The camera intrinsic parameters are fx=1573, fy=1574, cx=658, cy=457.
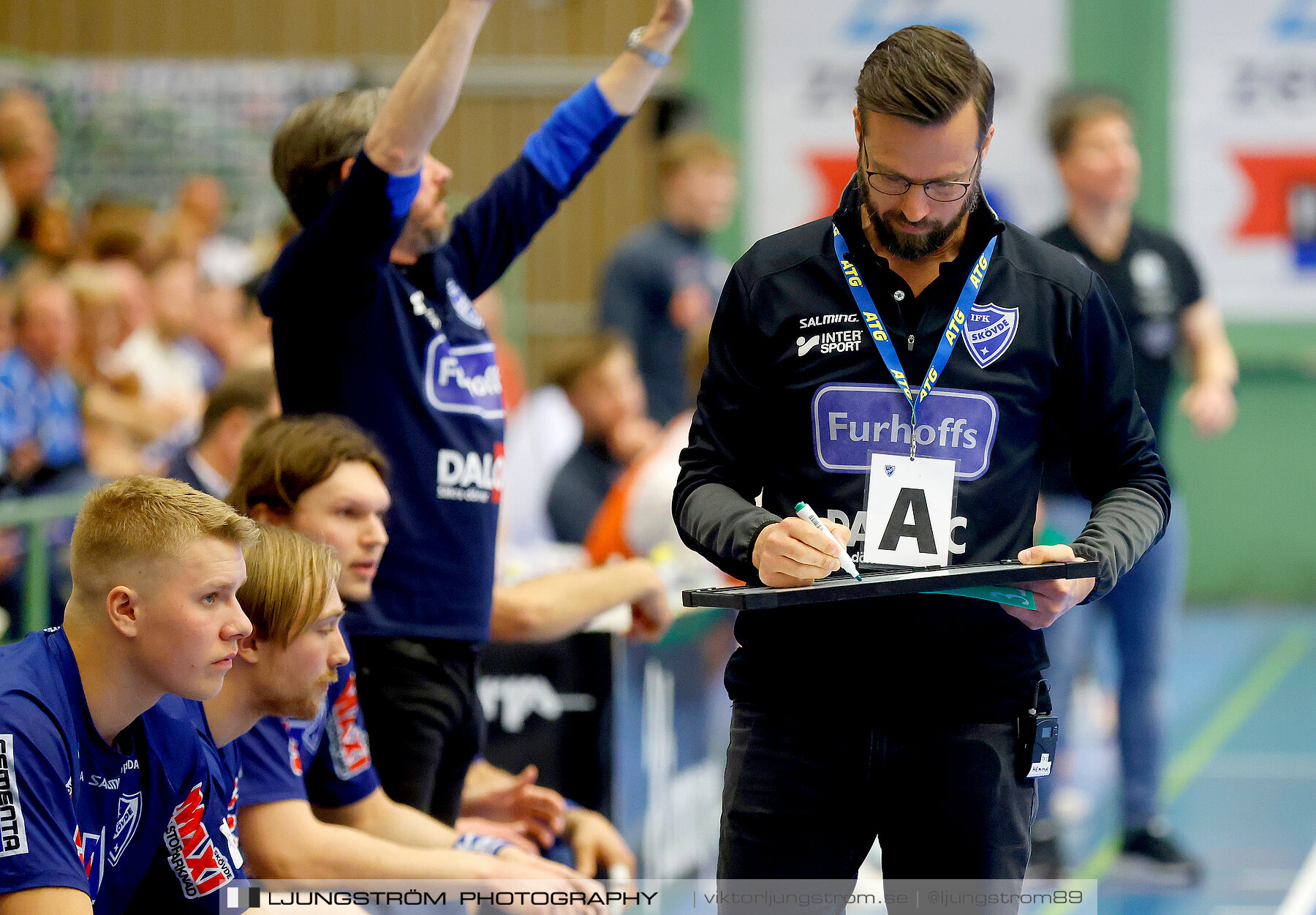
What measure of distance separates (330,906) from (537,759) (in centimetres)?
196

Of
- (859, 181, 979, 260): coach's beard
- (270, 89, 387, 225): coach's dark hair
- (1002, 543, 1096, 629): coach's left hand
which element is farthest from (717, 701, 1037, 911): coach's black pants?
(270, 89, 387, 225): coach's dark hair

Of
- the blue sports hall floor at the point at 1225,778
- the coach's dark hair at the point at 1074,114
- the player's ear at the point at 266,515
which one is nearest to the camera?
the player's ear at the point at 266,515

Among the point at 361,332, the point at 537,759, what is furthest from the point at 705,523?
the point at 537,759

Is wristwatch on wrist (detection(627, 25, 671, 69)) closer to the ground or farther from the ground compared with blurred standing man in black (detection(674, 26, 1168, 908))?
farther from the ground

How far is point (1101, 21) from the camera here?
11508 mm

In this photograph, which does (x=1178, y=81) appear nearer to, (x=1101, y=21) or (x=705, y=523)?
(x=1101, y=21)

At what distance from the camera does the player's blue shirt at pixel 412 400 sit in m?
3.08

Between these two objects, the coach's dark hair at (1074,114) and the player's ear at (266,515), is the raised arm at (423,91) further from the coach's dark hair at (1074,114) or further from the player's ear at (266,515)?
the coach's dark hair at (1074,114)

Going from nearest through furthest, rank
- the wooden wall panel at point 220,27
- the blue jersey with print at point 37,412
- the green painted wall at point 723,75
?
the blue jersey with print at point 37,412 < the green painted wall at point 723,75 < the wooden wall panel at point 220,27

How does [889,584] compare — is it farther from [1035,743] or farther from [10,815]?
[10,815]

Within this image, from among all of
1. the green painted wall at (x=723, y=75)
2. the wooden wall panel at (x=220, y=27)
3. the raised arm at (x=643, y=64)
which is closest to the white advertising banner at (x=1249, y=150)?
the green painted wall at (x=723, y=75)

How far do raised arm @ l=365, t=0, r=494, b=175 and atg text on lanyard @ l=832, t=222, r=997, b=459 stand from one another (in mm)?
919

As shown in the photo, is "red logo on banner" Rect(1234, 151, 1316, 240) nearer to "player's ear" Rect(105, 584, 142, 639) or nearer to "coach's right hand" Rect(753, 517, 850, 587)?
"coach's right hand" Rect(753, 517, 850, 587)

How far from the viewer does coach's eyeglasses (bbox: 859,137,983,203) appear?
7.30ft
